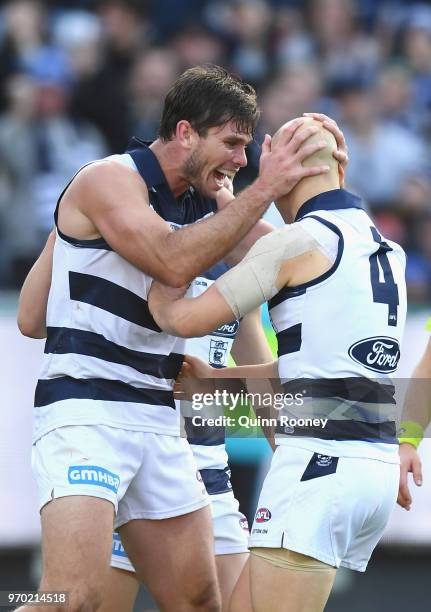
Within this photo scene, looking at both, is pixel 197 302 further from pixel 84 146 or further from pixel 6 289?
pixel 84 146

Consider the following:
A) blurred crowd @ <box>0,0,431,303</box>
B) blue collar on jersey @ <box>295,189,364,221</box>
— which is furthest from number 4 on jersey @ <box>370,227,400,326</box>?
blurred crowd @ <box>0,0,431,303</box>

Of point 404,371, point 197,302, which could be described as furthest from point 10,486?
point 197,302

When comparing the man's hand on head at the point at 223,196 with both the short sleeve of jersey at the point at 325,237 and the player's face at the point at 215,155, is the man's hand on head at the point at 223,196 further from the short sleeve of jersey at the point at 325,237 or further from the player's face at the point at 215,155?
the short sleeve of jersey at the point at 325,237

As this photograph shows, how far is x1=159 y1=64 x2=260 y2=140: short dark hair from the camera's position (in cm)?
495

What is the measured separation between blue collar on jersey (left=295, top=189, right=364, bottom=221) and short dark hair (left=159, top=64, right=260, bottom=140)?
2.33 ft

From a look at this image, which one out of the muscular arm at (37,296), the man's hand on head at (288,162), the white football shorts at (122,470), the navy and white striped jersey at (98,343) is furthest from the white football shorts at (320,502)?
the muscular arm at (37,296)

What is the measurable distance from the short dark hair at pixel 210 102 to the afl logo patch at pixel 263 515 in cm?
165

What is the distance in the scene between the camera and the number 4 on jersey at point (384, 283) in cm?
425

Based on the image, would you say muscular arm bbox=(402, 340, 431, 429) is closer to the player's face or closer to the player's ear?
the player's face

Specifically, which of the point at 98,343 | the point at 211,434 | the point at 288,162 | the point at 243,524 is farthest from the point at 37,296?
the point at 243,524

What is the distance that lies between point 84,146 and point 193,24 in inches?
91.6

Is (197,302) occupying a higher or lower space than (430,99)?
lower

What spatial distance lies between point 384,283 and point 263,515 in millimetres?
954

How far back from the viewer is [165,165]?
16.5ft
